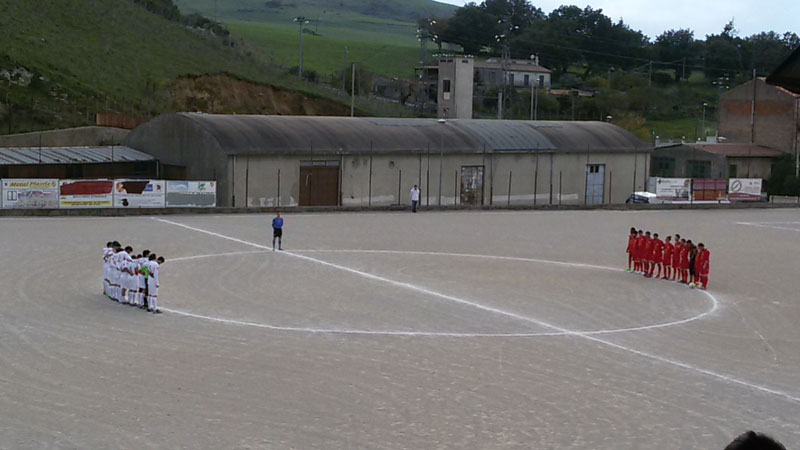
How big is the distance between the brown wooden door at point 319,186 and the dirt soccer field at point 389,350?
1610 cm

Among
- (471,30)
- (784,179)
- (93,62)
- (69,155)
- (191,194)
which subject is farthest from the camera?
(471,30)

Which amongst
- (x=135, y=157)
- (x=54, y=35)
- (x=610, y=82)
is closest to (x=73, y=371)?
(x=135, y=157)

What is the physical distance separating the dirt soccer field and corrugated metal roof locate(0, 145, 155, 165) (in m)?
15.1

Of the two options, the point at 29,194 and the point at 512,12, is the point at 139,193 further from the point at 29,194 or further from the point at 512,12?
the point at 512,12

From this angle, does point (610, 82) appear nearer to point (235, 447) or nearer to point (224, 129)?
point (224, 129)

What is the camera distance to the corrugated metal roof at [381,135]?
53156 mm

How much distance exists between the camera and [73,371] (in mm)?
17734

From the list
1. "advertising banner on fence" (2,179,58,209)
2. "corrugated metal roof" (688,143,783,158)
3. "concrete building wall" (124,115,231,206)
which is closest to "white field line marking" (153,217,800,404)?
"advertising banner on fence" (2,179,58,209)

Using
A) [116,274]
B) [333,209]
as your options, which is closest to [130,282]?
[116,274]

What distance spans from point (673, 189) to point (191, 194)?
30189 mm

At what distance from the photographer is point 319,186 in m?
54.5

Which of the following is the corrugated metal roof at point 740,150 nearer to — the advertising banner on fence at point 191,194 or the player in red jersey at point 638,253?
the advertising banner on fence at point 191,194

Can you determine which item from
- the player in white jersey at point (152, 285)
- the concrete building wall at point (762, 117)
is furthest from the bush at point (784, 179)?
the player in white jersey at point (152, 285)

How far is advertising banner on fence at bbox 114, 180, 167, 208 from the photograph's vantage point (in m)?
47.0
